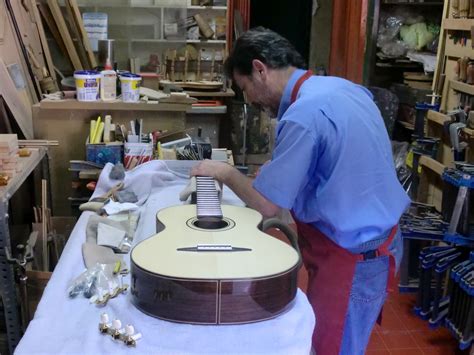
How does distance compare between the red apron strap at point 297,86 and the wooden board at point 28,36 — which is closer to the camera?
the red apron strap at point 297,86

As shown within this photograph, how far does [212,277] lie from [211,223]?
0.39 metres

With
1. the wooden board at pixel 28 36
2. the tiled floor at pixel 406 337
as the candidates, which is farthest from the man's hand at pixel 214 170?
the wooden board at pixel 28 36

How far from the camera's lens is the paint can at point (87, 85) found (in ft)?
8.89

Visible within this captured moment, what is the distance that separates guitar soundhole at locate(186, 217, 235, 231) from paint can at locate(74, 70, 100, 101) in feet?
4.57

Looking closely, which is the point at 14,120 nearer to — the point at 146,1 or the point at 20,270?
the point at 20,270

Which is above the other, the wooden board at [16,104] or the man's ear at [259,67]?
the man's ear at [259,67]

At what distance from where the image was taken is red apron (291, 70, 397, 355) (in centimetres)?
159

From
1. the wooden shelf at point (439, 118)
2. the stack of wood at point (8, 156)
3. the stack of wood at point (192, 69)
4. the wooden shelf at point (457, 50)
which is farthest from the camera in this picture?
the stack of wood at point (192, 69)

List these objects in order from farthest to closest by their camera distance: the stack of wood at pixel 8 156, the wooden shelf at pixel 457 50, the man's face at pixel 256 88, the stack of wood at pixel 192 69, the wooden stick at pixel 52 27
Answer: the stack of wood at pixel 192 69
the wooden stick at pixel 52 27
the wooden shelf at pixel 457 50
the stack of wood at pixel 8 156
the man's face at pixel 256 88

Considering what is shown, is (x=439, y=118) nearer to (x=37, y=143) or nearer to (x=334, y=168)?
(x=334, y=168)

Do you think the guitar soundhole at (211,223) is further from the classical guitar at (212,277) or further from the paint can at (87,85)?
the paint can at (87,85)

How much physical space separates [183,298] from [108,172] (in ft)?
4.06

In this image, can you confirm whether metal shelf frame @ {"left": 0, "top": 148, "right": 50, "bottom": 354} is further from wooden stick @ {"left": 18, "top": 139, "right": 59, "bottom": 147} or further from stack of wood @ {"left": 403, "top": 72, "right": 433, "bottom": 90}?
stack of wood @ {"left": 403, "top": 72, "right": 433, "bottom": 90}

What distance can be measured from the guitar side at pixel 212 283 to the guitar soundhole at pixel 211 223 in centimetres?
17
